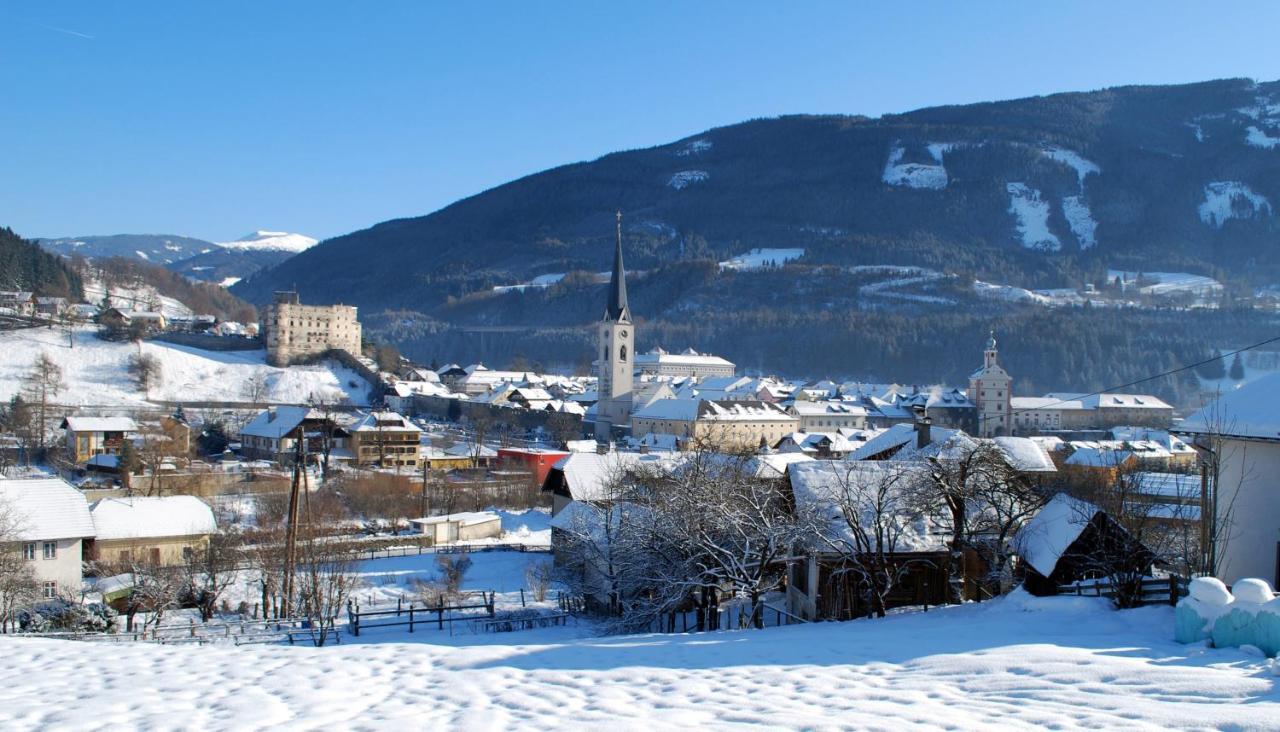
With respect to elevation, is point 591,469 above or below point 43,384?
below

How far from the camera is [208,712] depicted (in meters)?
8.85

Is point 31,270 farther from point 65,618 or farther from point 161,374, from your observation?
point 65,618

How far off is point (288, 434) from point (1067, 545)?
52.4 meters

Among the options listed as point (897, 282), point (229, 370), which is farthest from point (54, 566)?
point (897, 282)

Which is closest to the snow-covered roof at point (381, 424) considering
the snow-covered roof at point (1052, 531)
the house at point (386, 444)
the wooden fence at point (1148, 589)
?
the house at point (386, 444)

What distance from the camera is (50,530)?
2664cm

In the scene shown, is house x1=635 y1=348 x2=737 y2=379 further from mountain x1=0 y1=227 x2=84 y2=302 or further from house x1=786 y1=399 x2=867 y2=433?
mountain x1=0 y1=227 x2=84 y2=302

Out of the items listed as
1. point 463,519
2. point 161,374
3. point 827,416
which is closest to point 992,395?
point 827,416

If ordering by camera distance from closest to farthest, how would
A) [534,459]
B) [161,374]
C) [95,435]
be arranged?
[95,435], [534,459], [161,374]

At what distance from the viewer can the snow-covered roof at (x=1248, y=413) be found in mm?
14188

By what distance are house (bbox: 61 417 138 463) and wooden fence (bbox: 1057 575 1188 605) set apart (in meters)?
52.0

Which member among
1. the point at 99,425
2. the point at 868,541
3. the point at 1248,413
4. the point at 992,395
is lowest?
the point at 868,541

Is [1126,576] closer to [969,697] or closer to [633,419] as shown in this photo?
[969,697]

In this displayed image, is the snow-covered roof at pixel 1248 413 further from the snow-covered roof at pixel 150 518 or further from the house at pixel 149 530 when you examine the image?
the snow-covered roof at pixel 150 518
